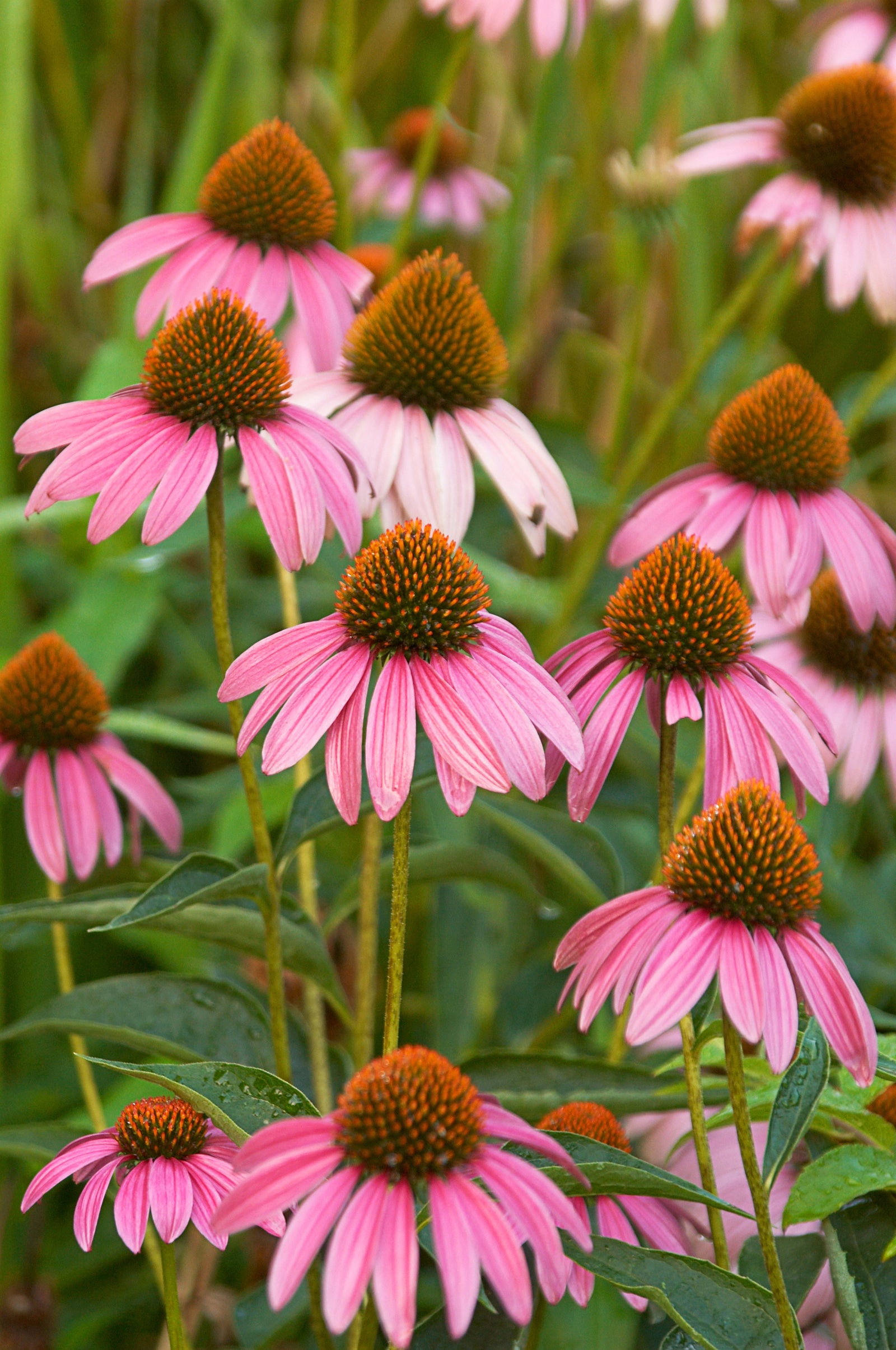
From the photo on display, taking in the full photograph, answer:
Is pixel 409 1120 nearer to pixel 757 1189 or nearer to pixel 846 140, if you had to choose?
pixel 757 1189

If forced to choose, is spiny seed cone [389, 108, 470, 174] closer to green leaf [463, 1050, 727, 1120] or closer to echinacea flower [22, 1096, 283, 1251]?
green leaf [463, 1050, 727, 1120]

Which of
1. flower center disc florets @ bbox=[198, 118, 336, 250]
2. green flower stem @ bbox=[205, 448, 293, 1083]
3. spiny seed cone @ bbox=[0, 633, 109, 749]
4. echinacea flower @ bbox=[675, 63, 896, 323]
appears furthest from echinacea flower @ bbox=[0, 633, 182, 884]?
echinacea flower @ bbox=[675, 63, 896, 323]

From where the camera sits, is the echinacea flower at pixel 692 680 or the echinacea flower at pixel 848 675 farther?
the echinacea flower at pixel 848 675

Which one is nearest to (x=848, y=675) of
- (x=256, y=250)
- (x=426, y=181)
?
(x=256, y=250)

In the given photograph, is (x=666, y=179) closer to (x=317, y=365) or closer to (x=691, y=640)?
(x=317, y=365)

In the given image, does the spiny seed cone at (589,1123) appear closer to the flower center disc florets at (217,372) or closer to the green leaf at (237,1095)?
the green leaf at (237,1095)

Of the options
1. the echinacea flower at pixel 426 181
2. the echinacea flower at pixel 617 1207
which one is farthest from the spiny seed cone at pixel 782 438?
the echinacea flower at pixel 426 181
